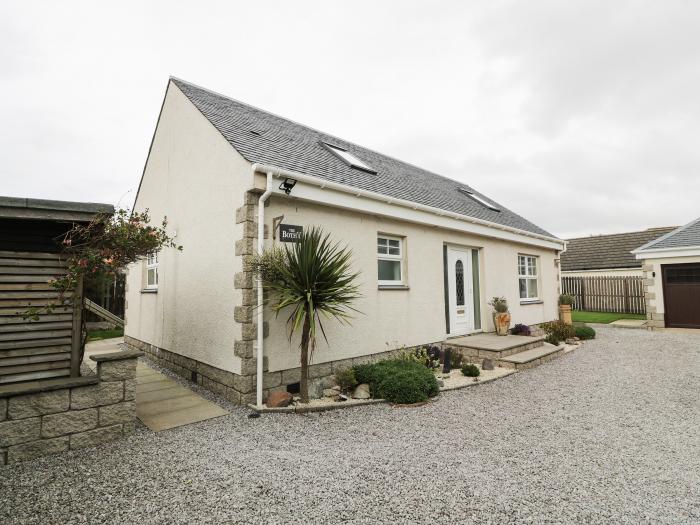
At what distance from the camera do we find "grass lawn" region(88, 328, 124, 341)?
458 inches

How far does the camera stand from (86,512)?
2570mm

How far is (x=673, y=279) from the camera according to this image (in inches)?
511

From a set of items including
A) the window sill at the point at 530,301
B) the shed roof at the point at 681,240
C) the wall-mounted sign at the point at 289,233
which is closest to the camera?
the wall-mounted sign at the point at 289,233

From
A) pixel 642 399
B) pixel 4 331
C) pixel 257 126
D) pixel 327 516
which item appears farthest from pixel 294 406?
pixel 257 126

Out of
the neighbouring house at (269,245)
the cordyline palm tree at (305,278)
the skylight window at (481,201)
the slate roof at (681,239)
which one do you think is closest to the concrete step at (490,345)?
the neighbouring house at (269,245)

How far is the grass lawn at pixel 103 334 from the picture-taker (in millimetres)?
11641

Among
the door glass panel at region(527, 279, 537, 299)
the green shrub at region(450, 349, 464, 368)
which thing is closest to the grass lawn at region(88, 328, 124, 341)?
the green shrub at region(450, 349, 464, 368)

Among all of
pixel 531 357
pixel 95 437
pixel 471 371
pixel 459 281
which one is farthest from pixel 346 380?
pixel 459 281

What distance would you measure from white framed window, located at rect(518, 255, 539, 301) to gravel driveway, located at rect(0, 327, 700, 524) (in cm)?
671

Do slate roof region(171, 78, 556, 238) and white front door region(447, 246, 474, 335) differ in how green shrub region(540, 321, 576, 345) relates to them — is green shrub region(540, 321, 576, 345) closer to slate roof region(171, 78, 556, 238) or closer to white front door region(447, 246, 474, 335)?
white front door region(447, 246, 474, 335)

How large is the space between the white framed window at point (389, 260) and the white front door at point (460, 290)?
2046 millimetres

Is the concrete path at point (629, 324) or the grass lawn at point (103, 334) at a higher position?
the grass lawn at point (103, 334)

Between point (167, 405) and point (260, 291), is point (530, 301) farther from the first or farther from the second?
point (167, 405)

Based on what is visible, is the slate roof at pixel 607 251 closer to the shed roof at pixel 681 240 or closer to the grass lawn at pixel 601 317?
the grass lawn at pixel 601 317
